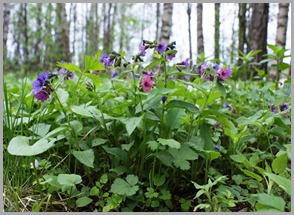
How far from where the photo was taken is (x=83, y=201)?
1348mm

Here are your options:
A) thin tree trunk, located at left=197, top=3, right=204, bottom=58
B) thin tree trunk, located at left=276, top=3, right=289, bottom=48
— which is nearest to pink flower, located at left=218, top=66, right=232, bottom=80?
thin tree trunk, located at left=276, top=3, right=289, bottom=48

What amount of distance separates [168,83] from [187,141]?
11.7 inches

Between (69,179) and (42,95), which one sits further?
(42,95)

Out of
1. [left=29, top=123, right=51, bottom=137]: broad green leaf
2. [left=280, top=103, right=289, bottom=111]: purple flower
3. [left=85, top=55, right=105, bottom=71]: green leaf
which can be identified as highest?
[left=85, top=55, right=105, bottom=71]: green leaf

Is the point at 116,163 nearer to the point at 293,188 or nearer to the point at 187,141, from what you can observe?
the point at 187,141

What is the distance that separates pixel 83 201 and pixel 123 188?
183 mm

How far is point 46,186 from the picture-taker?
4.60 feet

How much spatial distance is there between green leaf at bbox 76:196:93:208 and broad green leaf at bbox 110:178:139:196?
0.40ft

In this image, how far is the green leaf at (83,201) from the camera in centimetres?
134

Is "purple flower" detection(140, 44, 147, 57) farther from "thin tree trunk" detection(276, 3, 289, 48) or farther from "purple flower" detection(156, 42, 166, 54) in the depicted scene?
"thin tree trunk" detection(276, 3, 289, 48)

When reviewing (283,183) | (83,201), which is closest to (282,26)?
(283,183)

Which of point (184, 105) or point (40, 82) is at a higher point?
point (40, 82)

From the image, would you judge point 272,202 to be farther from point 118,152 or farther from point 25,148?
point 25,148

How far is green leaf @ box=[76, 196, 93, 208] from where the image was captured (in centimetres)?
134
